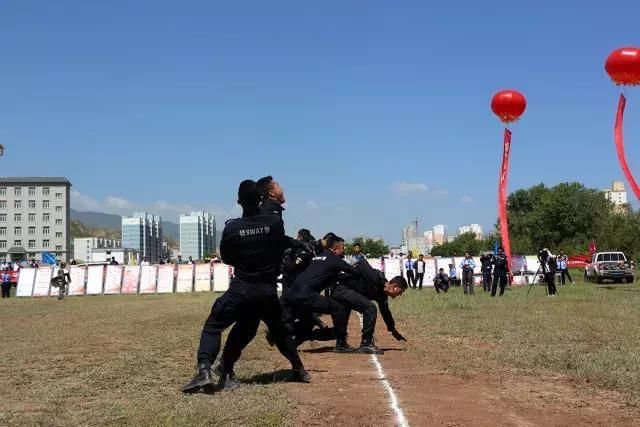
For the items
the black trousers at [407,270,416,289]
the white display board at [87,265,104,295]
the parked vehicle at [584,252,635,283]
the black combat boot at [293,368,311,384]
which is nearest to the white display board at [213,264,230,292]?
the white display board at [87,265,104,295]

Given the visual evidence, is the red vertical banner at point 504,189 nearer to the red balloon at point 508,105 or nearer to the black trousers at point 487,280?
the black trousers at point 487,280

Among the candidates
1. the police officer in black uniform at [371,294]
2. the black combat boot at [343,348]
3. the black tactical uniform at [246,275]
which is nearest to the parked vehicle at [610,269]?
the police officer in black uniform at [371,294]

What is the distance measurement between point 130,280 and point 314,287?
30759 mm

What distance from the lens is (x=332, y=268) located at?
954 cm

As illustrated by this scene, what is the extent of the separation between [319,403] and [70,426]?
83.8 inches

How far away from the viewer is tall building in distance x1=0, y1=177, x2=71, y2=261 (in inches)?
5012

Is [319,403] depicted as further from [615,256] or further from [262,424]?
[615,256]

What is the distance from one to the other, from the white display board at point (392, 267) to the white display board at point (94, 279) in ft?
51.1

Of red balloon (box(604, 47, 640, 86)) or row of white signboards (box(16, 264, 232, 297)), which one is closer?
red balloon (box(604, 47, 640, 86))

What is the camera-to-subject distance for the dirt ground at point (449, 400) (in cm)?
568

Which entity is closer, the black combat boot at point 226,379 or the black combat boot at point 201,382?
the black combat boot at point 201,382

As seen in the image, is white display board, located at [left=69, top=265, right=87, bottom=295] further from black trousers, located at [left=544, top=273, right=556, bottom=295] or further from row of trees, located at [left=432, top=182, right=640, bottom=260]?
row of trees, located at [left=432, top=182, right=640, bottom=260]

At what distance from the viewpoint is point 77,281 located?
37875 millimetres

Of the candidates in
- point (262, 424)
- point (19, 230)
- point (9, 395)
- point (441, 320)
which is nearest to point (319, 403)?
point (262, 424)
